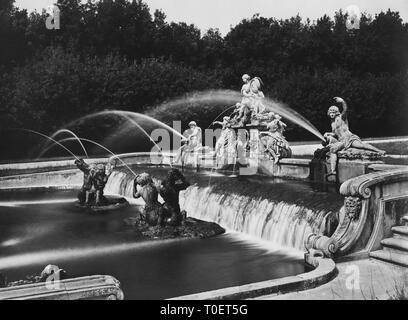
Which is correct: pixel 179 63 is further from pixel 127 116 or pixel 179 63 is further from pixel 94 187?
pixel 94 187

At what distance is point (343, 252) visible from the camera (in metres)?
8.90

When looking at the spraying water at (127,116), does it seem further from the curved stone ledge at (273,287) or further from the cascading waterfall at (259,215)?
the curved stone ledge at (273,287)

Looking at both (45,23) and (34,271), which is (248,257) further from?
(45,23)

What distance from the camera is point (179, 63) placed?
167 ft

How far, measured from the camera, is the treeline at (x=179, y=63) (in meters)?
33.3

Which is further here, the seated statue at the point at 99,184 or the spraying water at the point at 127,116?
the spraying water at the point at 127,116

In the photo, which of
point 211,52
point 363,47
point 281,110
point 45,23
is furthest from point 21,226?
point 363,47

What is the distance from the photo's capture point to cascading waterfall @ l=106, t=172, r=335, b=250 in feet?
37.6

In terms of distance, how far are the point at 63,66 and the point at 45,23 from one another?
45.3 ft

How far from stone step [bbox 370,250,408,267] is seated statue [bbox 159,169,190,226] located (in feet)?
18.9

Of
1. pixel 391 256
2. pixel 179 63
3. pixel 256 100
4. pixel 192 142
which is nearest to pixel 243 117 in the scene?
pixel 256 100

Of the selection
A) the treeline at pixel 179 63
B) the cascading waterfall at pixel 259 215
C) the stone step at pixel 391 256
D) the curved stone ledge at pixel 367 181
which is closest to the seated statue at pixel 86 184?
the cascading waterfall at pixel 259 215

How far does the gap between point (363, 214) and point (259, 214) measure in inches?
180

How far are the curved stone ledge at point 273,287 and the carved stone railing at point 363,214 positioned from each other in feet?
3.95
